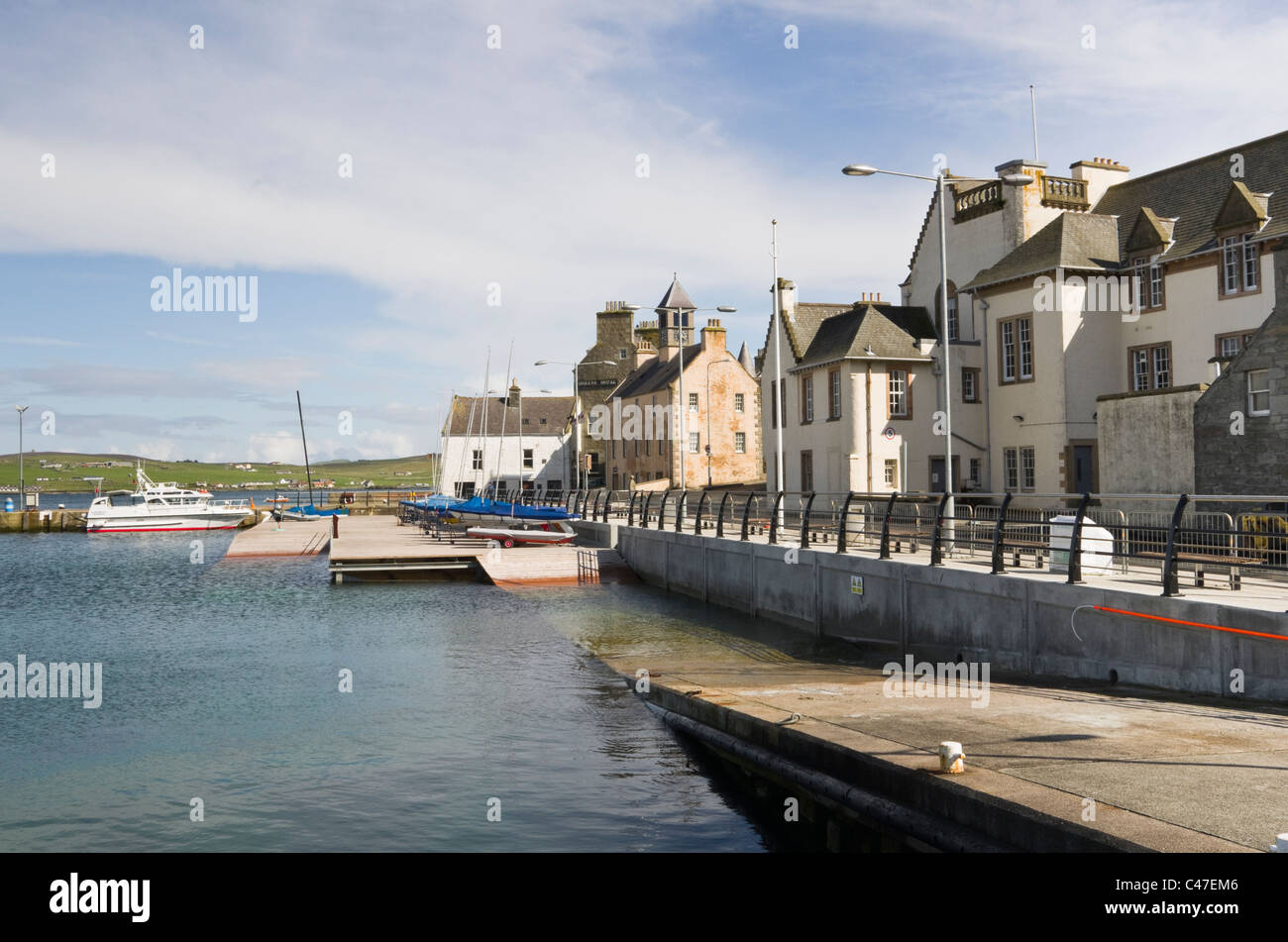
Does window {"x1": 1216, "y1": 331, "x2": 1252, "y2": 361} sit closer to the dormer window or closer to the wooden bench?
the dormer window

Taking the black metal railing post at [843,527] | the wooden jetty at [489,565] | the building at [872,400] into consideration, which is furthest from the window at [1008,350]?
the black metal railing post at [843,527]

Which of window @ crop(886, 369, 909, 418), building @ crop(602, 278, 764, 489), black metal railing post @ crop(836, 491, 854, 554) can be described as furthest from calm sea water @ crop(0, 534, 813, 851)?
building @ crop(602, 278, 764, 489)

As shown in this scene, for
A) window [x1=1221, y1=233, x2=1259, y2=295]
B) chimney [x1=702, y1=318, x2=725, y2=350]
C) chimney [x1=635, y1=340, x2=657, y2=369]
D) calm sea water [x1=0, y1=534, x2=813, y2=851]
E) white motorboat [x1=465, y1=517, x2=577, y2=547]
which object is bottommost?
calm sea water [x1=0, y1=534, x2=813, y2=851]

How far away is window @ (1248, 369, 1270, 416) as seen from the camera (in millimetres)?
23000

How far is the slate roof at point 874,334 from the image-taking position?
40.4 metres

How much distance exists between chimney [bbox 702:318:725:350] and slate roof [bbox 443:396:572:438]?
Result: 27259 mm

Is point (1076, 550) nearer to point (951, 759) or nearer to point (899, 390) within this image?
point (951, 759)

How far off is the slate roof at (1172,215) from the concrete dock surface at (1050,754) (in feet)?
79.7
